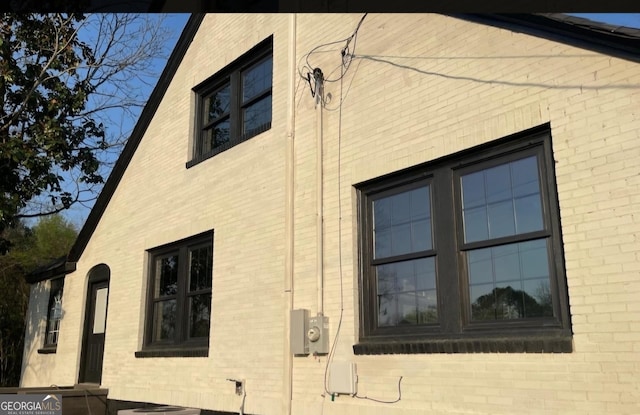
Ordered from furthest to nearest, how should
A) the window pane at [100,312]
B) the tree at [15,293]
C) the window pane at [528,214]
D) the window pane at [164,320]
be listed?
the tree at [15,293] < the window pane at [100,312] < the window pane at [164,320] < the window pane at [528,214]

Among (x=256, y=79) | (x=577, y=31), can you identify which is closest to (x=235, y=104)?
(x=256, y=79)

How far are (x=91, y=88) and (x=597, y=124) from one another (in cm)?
1058

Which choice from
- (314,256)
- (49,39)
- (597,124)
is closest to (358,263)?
(314,256)

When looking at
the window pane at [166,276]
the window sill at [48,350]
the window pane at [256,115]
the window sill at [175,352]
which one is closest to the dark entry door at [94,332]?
the window sill at [48,350]

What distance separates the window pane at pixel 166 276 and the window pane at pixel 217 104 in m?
2.41

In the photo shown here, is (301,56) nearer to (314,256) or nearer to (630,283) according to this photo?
(314,256)

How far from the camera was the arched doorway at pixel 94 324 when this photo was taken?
37.2 ft

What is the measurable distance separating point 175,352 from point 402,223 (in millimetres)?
4491

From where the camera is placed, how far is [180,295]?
9.34 m

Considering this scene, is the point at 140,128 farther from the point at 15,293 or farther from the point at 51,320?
the point at 15,293

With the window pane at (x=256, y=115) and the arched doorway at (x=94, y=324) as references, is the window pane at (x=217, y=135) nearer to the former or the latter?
the window pane at (x=256, y=115)

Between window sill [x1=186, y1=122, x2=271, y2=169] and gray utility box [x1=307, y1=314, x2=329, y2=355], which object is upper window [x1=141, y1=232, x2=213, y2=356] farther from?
gray utility box [x1=307, y1=314, x2=329, y2=355]

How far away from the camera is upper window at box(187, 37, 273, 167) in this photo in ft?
29.2
